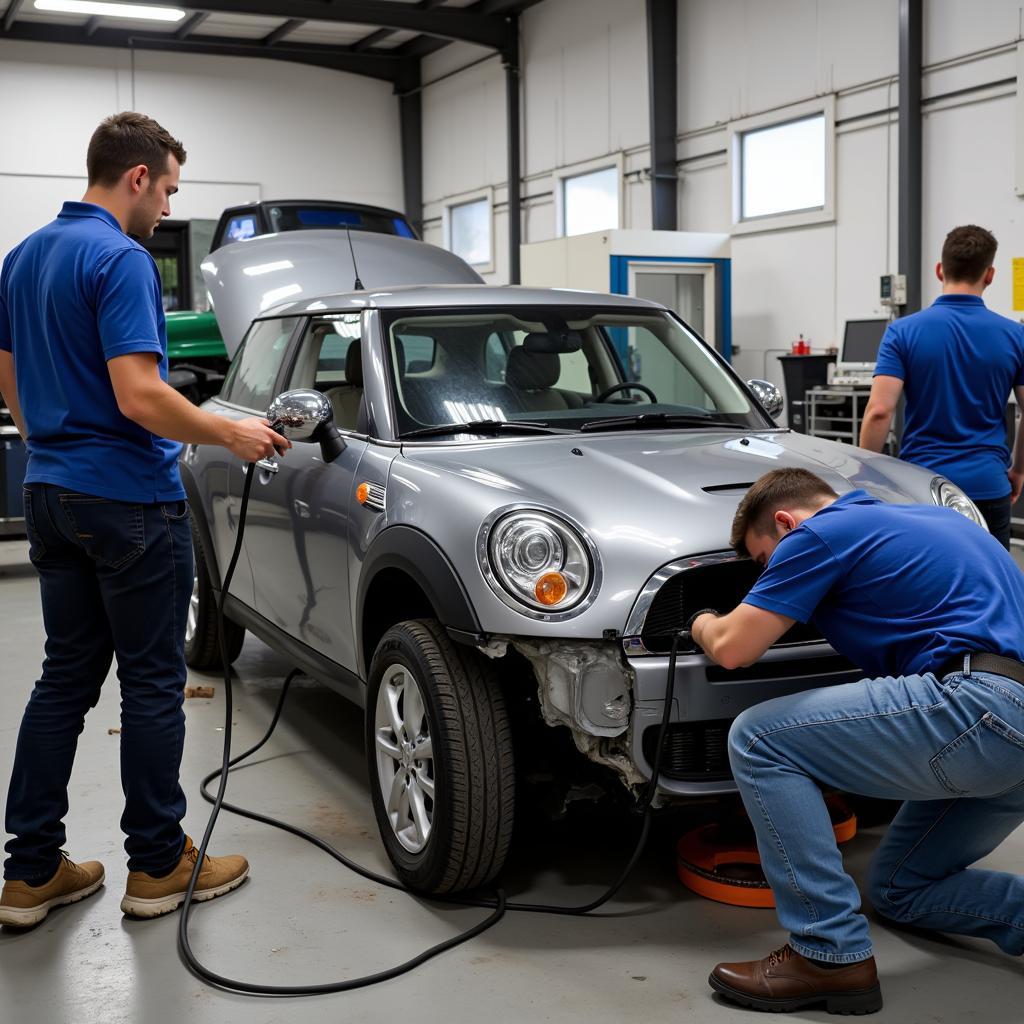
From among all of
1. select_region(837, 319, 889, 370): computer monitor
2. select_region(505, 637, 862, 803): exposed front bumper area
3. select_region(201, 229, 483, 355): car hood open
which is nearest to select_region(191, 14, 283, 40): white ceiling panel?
select_region(837, 319, 889, 370): computer monitor

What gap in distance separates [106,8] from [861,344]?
389 inches

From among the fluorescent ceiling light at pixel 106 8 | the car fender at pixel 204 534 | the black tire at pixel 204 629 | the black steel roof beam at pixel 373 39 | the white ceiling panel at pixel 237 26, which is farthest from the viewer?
the black steel roof beam at pixel 373 39

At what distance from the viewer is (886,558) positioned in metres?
2.35

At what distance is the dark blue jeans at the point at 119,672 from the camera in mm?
2746

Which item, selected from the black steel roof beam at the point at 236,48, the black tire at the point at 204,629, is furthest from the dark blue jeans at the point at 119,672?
the black steel roof beam at the point at 236,48

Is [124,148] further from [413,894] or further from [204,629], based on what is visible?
[204,629]

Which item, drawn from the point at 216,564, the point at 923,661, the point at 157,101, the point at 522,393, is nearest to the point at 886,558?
the point at 923,661

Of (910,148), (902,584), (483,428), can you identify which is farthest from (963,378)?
(910,148)

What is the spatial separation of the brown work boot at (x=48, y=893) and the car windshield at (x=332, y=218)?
6.34m

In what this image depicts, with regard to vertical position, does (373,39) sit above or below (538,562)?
above

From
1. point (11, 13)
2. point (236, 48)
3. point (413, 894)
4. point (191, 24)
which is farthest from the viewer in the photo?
point (236, 48)

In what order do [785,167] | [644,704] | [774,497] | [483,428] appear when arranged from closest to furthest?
[774,497]
[644,704]
[483,428]
[785,167]

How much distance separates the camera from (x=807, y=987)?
7.83 feet

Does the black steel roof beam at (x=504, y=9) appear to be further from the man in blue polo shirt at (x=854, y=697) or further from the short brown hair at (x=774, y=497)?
the man in blue polo shirt at (x=854, y=697)
